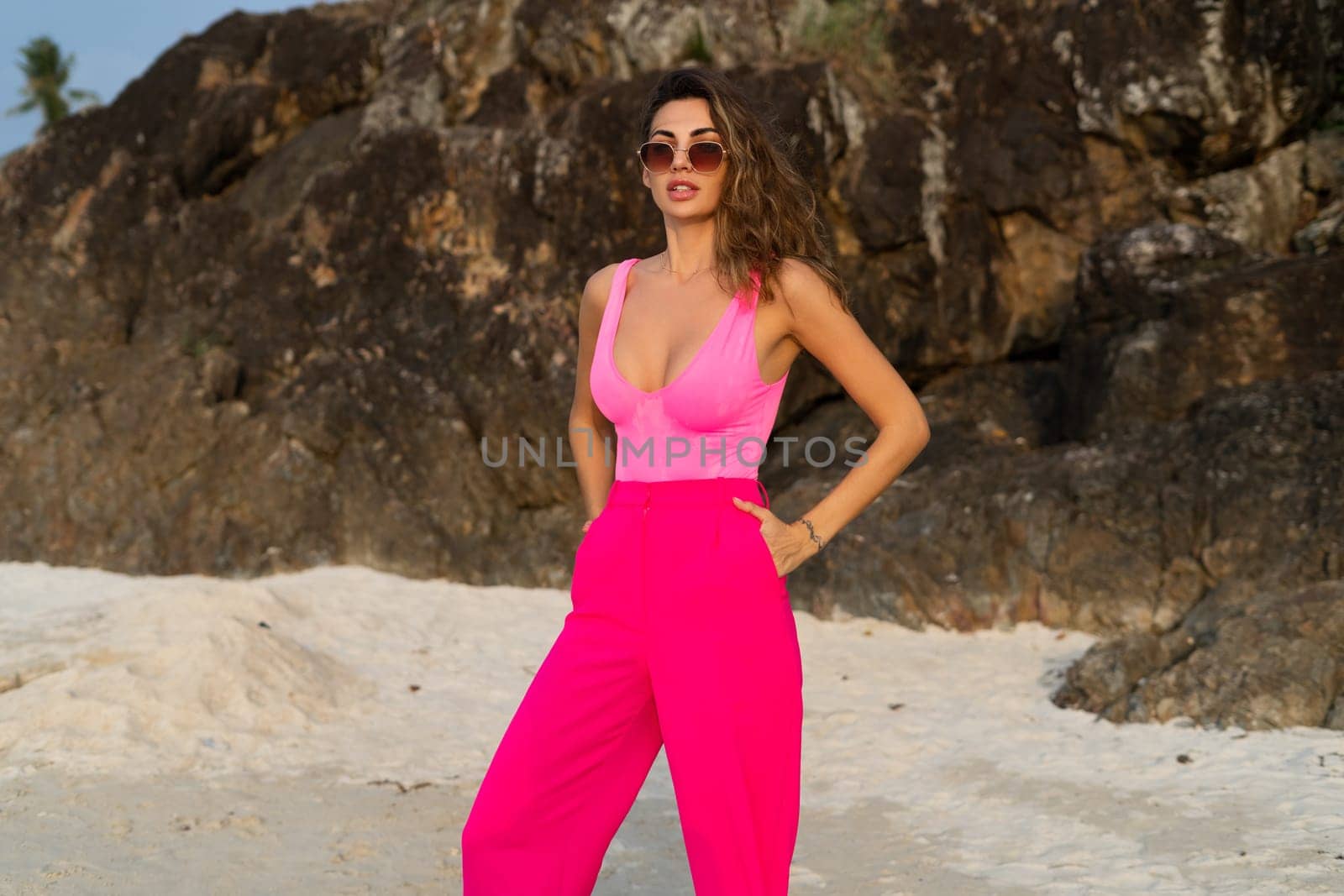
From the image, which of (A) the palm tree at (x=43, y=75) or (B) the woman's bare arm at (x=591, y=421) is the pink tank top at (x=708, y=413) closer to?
(B) the woman's bare arm at (x=591, y=421)

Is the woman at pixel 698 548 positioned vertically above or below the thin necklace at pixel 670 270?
below

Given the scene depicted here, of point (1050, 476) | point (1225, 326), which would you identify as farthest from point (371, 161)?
point (1225, 326)

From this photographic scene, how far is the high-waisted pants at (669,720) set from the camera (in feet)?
5.98

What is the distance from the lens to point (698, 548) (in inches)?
74.2

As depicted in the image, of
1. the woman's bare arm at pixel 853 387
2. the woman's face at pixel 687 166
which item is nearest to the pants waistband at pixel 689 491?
the woman's bare arm at pixel 853 387

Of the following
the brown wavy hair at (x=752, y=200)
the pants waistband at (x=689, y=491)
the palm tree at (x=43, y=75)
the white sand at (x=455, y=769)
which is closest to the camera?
the pants waistband at (x=689, y=491)

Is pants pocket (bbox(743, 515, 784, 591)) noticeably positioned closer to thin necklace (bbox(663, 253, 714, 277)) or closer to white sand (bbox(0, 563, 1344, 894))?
thin necklace (bbox(663, 253, 714, 277))

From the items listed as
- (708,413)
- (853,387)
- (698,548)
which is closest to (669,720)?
(698,548)

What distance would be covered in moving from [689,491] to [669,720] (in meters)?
0.37

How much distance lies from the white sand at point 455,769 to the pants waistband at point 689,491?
1.79 meters

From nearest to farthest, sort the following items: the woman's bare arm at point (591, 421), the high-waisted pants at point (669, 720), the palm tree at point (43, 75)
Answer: the high-waisted pants at point (669, 720), the woman's bare arm at point (591, 421), the palm tree at point (43, 75)

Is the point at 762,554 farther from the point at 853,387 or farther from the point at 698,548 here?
the point at 853,387

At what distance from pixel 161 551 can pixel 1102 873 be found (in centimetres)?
711

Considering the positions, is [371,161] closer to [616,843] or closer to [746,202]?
[616,843]
